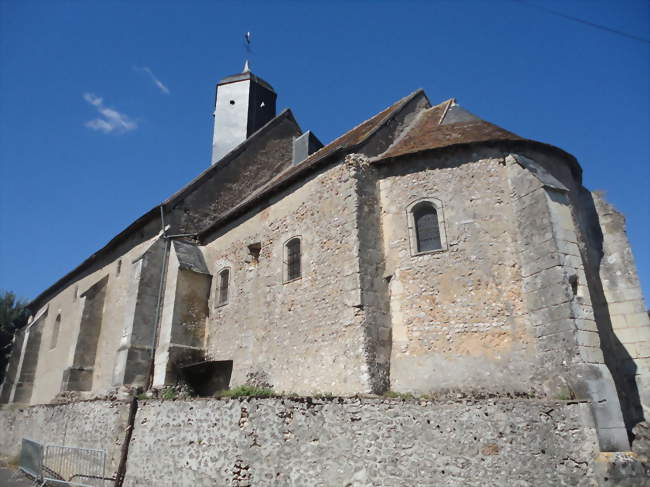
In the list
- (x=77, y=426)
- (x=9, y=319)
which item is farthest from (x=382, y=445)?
(x=9, y=319)

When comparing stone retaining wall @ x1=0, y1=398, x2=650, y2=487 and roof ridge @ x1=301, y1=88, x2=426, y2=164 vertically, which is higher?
roof ridge @ x1=301, y1=88, x2=426, y2=164

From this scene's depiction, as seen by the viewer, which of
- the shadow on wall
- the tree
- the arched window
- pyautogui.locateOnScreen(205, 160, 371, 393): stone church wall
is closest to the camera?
the shadow on wall

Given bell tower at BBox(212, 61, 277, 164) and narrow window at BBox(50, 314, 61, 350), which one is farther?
narrow window at BBox(50, 314, 61, 350)

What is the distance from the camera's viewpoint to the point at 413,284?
10289 mm

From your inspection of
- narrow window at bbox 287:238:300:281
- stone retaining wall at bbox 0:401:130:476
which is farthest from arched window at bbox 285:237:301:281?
stone retaining wall at bbox 0:401:130:476

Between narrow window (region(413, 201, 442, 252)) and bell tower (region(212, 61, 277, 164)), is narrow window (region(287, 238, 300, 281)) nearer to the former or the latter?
narrow window (region(413, 201, 442, 252))

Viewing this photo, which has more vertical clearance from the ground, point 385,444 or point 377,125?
point 377,125

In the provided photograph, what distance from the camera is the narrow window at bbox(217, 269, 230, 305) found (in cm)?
1477

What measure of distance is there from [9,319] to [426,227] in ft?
97.6

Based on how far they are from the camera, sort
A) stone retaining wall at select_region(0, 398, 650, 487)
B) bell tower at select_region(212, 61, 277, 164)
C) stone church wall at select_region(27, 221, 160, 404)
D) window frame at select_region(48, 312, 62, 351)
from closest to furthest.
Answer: stone retaining wall at select_region(0, 398, 650, 487), stone church wall at select_region(27, 221, 160, 404), bell tower at select_region(212, 61, 277, 164), window frame at select_region(48, 312, 62, 351)

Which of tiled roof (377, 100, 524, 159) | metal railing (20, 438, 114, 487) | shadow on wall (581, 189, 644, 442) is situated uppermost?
tiled roof (377, 100, 524, 159)

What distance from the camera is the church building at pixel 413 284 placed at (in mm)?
8953

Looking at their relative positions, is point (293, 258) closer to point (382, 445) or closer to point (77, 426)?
point (382, 445)

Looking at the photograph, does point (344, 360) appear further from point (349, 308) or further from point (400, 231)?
point (400, 231)
